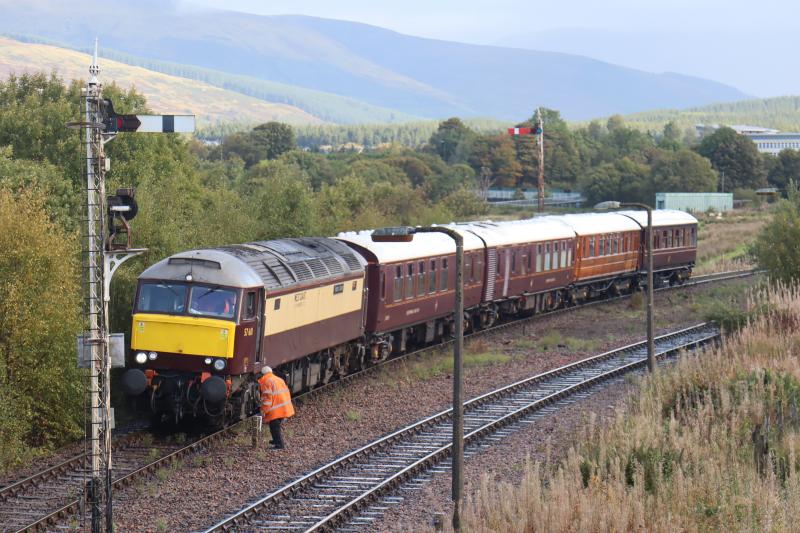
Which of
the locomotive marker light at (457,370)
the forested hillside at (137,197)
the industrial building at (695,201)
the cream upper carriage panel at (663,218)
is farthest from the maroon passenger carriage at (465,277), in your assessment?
the industrial building at (695,201)

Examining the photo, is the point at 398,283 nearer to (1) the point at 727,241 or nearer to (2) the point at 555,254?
(2) the point at 555,254

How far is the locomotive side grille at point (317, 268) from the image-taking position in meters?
25.9

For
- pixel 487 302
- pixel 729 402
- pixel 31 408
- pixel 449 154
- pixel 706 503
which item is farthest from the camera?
pixel 449 154

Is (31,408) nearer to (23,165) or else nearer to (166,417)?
(166,417)

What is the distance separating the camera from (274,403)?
21.7m

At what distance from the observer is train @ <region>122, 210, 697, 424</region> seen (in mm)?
21812

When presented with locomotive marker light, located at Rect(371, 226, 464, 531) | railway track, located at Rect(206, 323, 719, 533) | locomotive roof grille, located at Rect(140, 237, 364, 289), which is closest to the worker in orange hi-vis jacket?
railway track, located at Rect(206, 323, 719, 533)

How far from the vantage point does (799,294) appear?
3388 centimetres

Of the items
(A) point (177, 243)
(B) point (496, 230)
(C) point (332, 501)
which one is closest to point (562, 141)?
(B) point (496, 230)

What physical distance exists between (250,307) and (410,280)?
10359 mm

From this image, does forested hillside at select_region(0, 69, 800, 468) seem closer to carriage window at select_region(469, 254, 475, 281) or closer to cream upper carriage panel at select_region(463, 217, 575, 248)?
cream upper carriage panel at select_region(463, 217, 575, 248)

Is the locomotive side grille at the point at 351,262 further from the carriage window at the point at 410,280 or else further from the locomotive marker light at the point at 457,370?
the locomotive marker light at the point at 457,370

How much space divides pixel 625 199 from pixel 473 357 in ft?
290

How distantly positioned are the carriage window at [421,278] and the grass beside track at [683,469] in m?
8.82
